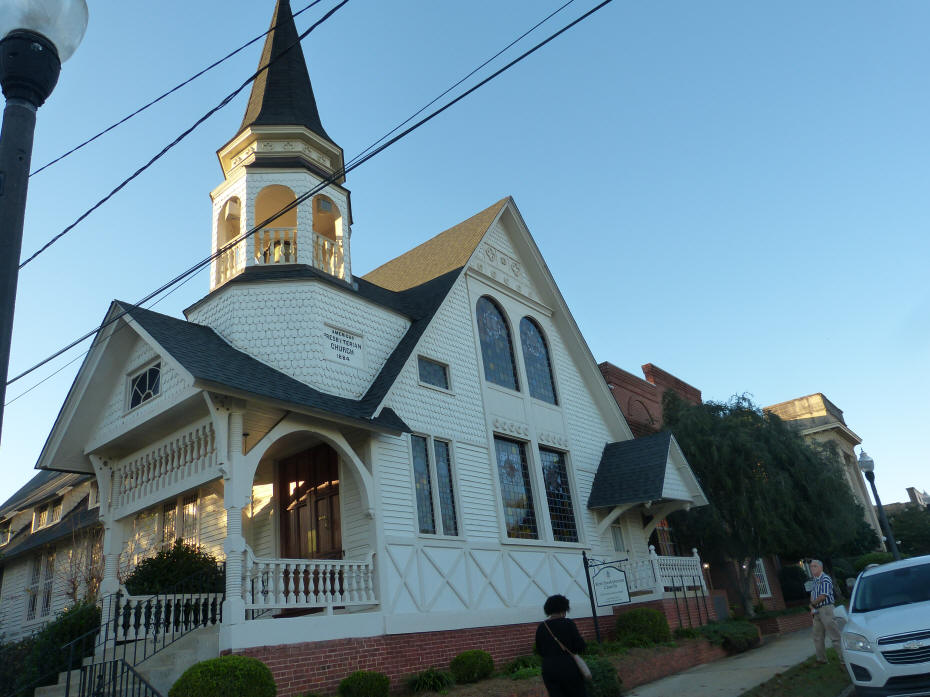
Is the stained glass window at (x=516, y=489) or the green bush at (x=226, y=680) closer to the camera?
the green bush at (x=226, y=680)

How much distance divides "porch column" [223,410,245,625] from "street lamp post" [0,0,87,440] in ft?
25.8

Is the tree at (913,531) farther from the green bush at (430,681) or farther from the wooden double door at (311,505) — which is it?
the wooden double door at (311,505)

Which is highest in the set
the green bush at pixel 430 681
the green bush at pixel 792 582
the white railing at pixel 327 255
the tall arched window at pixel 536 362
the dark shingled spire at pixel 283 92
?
the dark shingled spire at pixel 283 92

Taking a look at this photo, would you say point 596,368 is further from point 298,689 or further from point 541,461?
point 298,689

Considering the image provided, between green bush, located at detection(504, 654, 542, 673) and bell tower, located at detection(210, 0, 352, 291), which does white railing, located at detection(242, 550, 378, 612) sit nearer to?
green bush, located at detection(504, 654, 542, 673)

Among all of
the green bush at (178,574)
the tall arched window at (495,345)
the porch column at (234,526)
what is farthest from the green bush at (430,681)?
the tall arched window at (495,345)

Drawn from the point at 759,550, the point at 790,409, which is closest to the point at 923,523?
the point at 790,409

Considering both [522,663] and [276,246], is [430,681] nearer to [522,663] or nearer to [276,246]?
[522,663]

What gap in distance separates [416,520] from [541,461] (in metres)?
5.35

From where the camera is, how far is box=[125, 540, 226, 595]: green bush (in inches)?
467

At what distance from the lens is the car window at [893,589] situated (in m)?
9.64

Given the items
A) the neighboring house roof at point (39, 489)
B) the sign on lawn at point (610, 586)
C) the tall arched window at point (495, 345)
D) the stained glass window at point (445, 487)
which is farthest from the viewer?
the neighboring house roof at point (39, 489)

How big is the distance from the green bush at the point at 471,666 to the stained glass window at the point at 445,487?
253cm

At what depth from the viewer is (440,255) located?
20.4 metres
